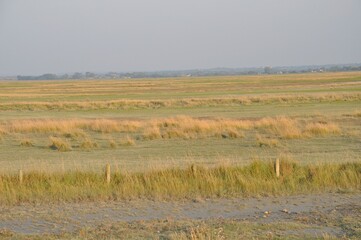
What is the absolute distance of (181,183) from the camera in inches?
577

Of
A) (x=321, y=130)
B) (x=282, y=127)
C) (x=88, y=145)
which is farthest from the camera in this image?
(x=282, y=127)

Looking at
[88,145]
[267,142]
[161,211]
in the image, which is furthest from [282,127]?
[161,211]

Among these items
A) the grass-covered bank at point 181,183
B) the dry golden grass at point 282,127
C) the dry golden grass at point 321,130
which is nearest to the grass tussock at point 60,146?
the grass-covered bank at point 181,183

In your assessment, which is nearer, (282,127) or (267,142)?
(267,142)

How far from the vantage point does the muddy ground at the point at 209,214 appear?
10562 mm

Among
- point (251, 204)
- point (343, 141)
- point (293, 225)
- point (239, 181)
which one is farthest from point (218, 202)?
point (343, 141)

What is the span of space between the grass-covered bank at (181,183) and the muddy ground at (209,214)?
1.71 ft

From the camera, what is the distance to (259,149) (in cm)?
2439

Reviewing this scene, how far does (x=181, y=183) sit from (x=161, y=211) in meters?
2.15

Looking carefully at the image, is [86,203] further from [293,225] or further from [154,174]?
[293,225]

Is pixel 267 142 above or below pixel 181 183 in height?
below

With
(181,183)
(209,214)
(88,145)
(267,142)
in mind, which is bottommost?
(267,142)

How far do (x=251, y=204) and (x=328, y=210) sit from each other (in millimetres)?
1834

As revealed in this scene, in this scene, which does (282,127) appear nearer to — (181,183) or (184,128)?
(184,128)
